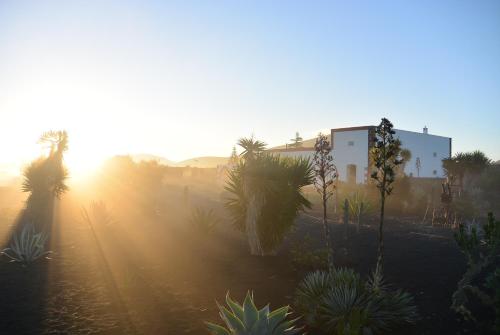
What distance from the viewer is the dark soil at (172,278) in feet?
19.7

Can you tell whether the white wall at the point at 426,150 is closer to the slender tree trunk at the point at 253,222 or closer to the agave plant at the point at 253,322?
the slender tree trunk at the point at 253,222

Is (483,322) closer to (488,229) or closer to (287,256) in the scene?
(488,229)

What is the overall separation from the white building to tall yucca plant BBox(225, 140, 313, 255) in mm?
21034

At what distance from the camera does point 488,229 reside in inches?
240

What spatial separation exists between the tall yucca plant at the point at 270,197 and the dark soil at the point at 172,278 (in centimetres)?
60

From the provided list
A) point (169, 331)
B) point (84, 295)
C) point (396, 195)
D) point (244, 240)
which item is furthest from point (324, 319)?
point (396, 195)

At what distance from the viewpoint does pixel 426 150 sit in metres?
37.5

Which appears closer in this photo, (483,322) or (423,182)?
(483,322)

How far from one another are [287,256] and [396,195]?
46.3ft

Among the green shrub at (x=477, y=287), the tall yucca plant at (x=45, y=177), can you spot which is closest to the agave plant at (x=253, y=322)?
the green shrub at (x=477, y=287)

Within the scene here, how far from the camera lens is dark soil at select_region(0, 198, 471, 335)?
19.7 feet

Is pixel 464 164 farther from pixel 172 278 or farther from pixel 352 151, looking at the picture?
pixel 172 278

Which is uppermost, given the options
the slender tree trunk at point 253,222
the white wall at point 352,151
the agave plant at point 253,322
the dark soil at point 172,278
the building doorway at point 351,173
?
the white wall at point 352,151

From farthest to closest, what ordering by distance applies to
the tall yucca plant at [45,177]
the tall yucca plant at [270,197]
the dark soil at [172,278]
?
the tall yucca plant at [45,177], the tall yucca plant at [270,197], the dark soil at [172,278]
